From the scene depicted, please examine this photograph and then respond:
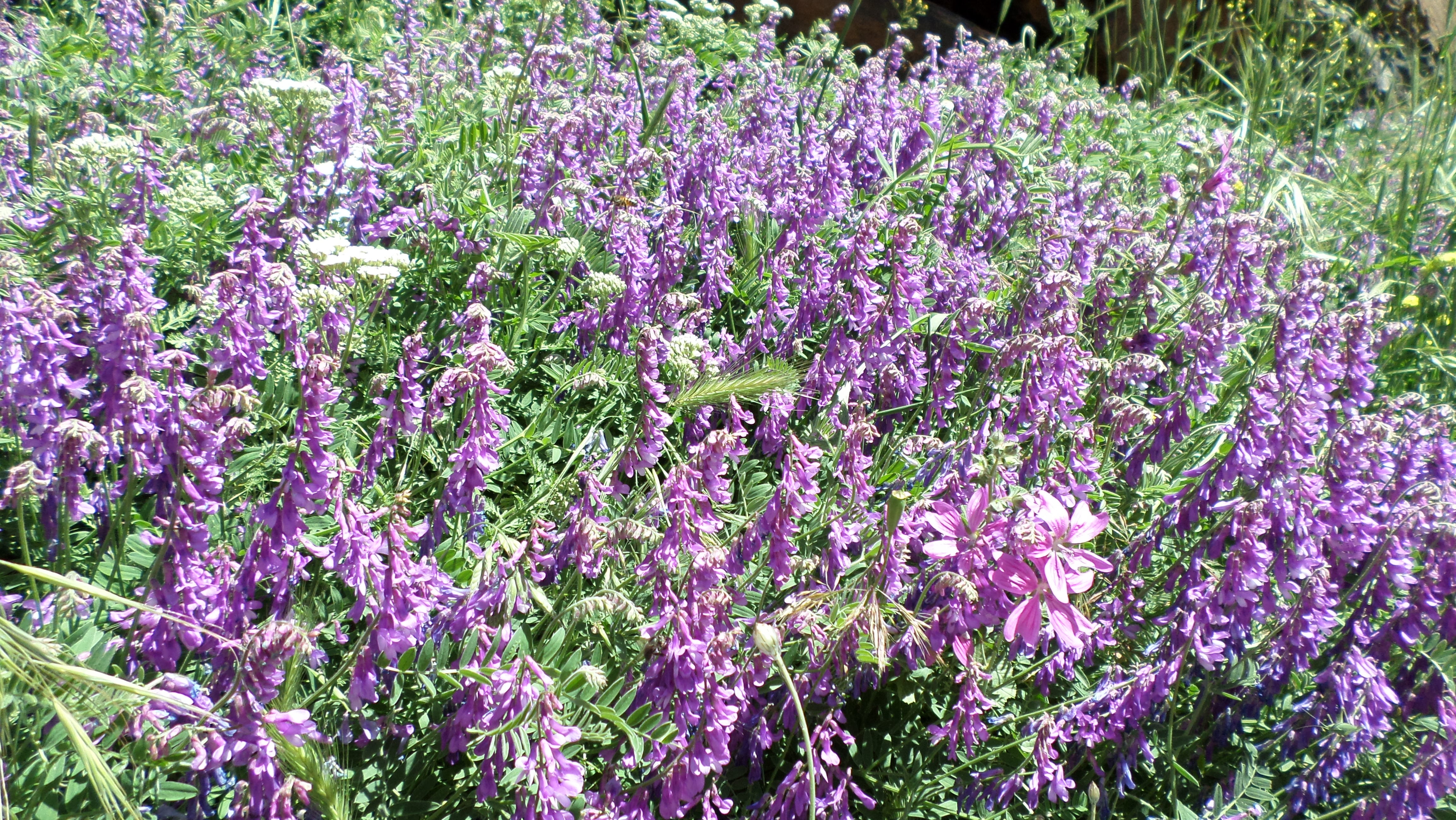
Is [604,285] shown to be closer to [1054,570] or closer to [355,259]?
[355,259]

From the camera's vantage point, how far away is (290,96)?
10.0 ft

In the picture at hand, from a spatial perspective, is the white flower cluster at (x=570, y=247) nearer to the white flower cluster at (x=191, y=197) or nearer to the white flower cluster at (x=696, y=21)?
the white flower cluster at (x=191, y=197)

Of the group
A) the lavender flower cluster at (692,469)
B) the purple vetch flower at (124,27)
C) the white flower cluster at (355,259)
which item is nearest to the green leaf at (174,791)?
the lavender flower cluster at (692,469)

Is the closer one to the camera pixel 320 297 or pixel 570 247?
pixel 320 297

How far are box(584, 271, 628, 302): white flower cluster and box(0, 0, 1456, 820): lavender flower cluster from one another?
0.04ft

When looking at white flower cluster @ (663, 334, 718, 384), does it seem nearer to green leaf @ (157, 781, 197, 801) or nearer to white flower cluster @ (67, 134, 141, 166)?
green leaf @ (157, 781, 197, 801)

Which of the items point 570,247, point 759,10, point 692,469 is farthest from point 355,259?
point 759,10

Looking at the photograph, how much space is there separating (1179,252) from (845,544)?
222cm

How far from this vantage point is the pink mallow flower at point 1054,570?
5.15 feet

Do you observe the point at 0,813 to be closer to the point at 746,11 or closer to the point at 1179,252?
the point at 1179,252

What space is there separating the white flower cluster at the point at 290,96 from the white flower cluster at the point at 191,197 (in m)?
0.29

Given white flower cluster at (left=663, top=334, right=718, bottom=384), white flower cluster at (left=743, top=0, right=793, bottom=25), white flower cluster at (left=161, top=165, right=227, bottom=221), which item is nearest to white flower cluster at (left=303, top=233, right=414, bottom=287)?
white flower cluster at (left=161, top=165, right=227, bottom=221)

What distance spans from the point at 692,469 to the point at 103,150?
5.76 ft

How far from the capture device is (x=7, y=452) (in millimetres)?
2352
